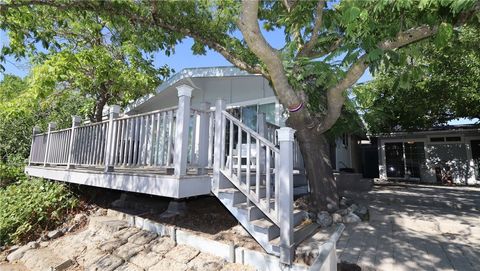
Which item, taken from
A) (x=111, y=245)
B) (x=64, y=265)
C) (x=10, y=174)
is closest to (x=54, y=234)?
(x=64, y=265)

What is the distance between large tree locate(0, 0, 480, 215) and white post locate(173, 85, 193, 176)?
1358 mm

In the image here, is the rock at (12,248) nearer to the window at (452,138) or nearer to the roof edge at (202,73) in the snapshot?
the roof edge at (202,73)

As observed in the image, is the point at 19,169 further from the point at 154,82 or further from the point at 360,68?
the point at 360,68

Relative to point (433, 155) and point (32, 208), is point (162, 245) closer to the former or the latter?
point (32, 208)

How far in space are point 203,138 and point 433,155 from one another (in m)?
15.3

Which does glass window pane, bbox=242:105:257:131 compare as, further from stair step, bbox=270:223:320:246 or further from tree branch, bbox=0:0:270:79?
stair step, bbox=270:223:320:246

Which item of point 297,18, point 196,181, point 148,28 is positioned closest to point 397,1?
point 297,18

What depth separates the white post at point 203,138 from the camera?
454cm

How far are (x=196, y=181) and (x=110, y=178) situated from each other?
6.84 feet

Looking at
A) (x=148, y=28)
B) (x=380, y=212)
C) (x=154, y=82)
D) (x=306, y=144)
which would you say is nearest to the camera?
(x=306, y=144)

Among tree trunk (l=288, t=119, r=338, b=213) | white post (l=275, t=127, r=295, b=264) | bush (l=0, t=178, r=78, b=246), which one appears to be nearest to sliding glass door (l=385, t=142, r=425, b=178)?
tree trunk (l=288, t=119, r=338, b=213)

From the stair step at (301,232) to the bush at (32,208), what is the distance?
581cm

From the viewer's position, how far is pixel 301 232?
4.38m

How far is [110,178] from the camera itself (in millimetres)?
5254
